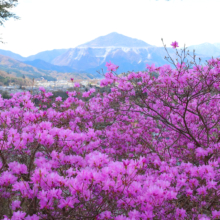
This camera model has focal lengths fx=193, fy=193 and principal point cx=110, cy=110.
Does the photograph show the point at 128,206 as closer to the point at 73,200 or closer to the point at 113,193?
the point at 113,193

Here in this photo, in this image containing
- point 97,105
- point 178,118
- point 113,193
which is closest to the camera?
point 113,193

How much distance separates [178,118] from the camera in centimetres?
462

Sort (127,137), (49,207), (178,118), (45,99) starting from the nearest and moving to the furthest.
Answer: (49,207)
(178,118)
(127,137)
(45,99)

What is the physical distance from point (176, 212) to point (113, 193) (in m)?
0.79

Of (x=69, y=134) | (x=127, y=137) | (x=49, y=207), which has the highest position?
(x=69, y=134)

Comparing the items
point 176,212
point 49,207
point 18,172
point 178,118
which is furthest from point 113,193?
point 178,118

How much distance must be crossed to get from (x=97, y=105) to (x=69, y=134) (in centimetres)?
320

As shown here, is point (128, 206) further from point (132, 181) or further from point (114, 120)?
point (114, 120)

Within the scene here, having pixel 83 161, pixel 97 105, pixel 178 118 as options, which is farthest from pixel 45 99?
pixel 83 161

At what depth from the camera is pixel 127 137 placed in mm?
5074

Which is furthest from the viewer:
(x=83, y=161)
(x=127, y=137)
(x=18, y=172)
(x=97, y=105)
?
(x=97, y=105)

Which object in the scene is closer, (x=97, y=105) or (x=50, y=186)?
(x=50, y=186)

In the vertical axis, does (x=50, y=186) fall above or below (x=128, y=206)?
above

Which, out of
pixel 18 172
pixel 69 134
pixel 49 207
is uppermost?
pixel 69 134
